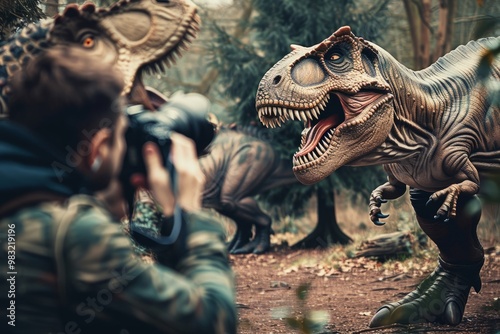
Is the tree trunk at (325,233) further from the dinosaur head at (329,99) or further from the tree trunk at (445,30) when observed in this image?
the dinosaur head at (329,99)

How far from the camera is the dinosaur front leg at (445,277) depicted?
5062 millimetres

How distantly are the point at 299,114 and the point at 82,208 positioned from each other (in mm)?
2653

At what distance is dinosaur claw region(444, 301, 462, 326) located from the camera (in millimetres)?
5066

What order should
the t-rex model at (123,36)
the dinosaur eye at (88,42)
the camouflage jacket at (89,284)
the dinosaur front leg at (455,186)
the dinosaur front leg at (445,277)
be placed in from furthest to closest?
the dinosaur front leg at (445,277)
the dinosaur front leg at (455,186)
the dinosaur eye at (88,42)
the t-rex model at (123,36)
the camouflage jacket at (89,284)

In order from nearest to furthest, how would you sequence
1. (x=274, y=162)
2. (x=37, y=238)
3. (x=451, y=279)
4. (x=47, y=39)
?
(x=37, y=238), (x=47, y=39), (x=451, y=279), (x=274, y=162)

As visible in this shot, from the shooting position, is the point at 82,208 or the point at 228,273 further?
the point at 228,273

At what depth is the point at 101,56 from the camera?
388cm

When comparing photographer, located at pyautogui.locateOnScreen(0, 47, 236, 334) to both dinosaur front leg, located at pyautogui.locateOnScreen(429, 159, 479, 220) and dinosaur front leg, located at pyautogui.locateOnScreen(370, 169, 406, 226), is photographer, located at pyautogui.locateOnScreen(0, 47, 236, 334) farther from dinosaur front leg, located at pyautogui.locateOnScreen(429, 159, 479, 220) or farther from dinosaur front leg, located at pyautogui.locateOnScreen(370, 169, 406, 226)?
dinosaur front leg, located at pyautogui.locateOnScreen(370, 169, 406, 226)

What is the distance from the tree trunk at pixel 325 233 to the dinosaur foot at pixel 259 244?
43cm

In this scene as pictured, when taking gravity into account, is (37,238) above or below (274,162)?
above

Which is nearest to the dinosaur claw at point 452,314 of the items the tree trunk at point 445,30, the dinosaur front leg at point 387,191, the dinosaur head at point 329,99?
the dinosaur front leg at point 387,191

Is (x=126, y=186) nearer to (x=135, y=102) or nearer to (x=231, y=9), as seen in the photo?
(x=135, y=102)

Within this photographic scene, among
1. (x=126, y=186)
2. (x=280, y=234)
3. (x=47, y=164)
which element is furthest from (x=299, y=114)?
(x=280, y=234)

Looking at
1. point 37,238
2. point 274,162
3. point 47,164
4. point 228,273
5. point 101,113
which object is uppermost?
point 101,113
